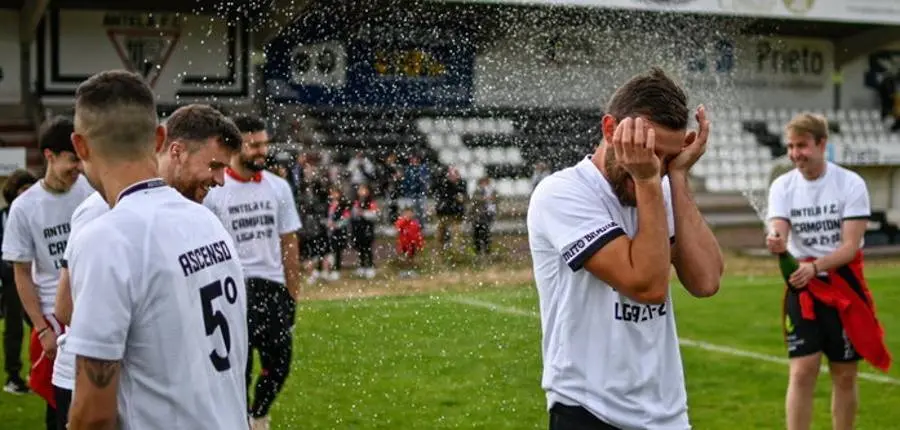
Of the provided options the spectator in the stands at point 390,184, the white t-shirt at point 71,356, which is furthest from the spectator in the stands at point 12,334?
the spectator in the stands at point 390,184

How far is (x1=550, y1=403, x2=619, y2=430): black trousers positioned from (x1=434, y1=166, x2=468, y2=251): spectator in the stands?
16.2 m

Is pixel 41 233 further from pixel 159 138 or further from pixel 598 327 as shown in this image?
pixel 598 327

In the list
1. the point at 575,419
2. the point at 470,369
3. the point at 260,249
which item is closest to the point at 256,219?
the point at 260,249

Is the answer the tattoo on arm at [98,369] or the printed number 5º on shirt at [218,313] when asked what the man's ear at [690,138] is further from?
the tattoo on arm at [98,369]

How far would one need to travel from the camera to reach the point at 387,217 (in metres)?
22.7

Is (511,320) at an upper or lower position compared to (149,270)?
lower

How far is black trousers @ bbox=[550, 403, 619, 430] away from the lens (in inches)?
129

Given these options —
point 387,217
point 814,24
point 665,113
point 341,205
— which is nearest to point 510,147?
point 387,217

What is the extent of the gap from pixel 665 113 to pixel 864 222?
4165 mm

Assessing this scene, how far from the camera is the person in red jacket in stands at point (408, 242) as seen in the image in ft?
60.8

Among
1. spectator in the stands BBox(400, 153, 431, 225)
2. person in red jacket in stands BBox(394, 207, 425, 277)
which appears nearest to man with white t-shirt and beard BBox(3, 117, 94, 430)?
person in red jacket in stands BBox(394, 207, 425, 277)

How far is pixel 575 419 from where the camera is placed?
3.32 m

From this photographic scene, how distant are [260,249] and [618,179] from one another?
14.4 feet

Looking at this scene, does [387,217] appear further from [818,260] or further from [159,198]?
[159,198]
